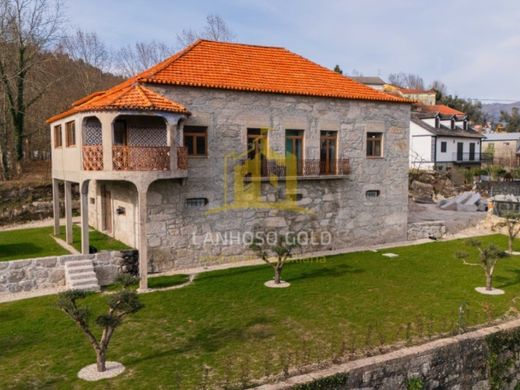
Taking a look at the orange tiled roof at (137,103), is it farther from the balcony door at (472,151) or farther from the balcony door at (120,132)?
the balcony door at (472,151)

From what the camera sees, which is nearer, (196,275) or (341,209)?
(196,275)

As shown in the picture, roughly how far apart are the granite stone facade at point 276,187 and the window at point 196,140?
0.20 m

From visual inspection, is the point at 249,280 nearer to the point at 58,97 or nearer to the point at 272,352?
the point at 272,352

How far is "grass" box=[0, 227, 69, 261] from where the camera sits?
16094 mm

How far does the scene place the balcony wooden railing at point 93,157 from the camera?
14.5 m

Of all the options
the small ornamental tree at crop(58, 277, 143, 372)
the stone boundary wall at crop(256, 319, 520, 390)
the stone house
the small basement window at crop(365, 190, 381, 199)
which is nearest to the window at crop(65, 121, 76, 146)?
the stone house

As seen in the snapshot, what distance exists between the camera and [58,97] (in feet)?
120

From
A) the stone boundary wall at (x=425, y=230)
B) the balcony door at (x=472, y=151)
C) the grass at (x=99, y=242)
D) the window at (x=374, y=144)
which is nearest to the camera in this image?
the grass at (x=99, y=242)

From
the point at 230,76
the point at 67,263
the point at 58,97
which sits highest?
the point at 58,97

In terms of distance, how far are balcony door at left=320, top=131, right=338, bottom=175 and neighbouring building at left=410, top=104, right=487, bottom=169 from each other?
89.0 ft

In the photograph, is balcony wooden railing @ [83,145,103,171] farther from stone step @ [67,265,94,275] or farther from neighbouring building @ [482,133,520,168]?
neighbouring building @ [482,133,520,168]

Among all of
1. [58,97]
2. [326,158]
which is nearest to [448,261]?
[326,158]

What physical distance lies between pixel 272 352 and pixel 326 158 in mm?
11648

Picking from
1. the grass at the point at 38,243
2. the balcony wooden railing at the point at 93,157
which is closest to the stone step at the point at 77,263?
the grass at the point at 38,243
